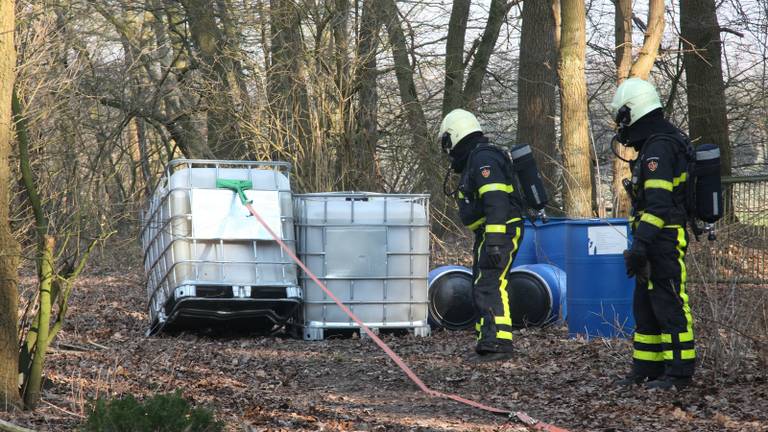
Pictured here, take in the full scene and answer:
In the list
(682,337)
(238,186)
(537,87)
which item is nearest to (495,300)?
(682,337)

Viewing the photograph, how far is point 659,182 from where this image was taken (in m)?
6.50

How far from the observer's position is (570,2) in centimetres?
1218

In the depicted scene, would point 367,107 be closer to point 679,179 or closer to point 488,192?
point 488,192

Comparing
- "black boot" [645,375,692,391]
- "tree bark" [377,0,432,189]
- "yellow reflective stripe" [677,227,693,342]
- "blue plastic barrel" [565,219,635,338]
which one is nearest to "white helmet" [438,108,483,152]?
"blue plastic barrel" [565,219,635,338]

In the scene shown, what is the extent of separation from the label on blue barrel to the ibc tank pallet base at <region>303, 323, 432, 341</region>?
2.16 metres

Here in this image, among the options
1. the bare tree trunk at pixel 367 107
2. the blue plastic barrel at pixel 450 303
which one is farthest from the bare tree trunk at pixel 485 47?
the blue plastic barrel at pixel 450 303

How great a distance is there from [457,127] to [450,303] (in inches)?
109

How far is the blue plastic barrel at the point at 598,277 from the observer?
9.23 meters

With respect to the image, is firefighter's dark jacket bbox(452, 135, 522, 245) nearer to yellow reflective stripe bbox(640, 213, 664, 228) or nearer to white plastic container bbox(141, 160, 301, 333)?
yellow reflective stripe bbox(640, 213, 664, 228)

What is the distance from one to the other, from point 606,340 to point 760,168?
13.6 metres

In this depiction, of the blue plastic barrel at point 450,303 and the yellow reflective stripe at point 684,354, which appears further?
the blue plastic barrel at point 450,303

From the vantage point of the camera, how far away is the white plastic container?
32.5 feet

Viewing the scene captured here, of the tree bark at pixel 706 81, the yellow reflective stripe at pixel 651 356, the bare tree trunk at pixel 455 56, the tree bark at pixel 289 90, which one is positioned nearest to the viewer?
the yellow reflective stripe at pixel 651 356

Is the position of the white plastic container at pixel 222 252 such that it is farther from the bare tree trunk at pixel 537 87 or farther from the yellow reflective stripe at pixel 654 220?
the bare tree trunk at pixel 537 87
